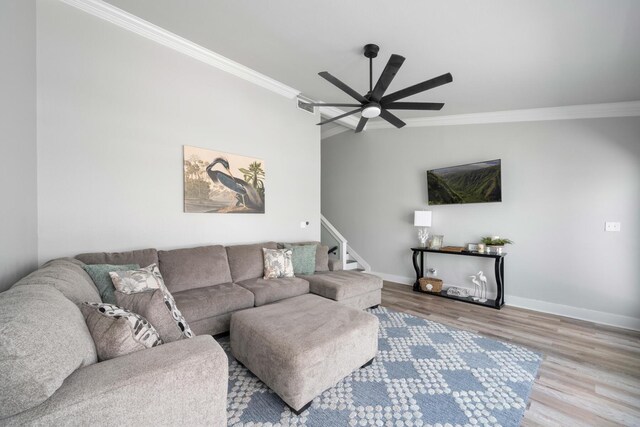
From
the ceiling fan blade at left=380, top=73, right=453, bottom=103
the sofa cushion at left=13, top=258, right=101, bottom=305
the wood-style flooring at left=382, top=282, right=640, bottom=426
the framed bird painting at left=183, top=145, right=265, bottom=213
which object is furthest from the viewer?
the framed bird painting at left=183, top=145, right=265, bottom=213

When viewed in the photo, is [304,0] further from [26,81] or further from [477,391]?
[477,391]

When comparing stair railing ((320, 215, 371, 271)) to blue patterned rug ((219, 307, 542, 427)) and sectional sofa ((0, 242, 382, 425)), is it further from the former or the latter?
sectional sofa ((0, 242, 382, 425))

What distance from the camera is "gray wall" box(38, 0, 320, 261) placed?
2.36 m

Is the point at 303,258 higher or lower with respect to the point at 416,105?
lower

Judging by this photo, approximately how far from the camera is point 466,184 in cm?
442

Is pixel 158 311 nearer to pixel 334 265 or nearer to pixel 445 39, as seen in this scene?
pixel 334 265

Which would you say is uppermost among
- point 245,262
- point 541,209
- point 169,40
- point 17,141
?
point 169,40

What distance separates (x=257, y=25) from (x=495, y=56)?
2.41 metres

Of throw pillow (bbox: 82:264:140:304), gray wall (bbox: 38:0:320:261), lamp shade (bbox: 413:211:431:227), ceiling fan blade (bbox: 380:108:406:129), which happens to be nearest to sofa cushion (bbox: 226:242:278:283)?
gray wall (bbox: 38:0:320:261)

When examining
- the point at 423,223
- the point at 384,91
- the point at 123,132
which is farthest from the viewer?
the point at 423,223

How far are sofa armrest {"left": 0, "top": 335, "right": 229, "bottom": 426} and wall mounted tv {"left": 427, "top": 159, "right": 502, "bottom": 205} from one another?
4296mm

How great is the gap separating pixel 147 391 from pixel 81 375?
0.83ft

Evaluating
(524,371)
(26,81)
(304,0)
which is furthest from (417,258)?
(26,81)

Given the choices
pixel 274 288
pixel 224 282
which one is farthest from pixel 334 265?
pixel 224 282
